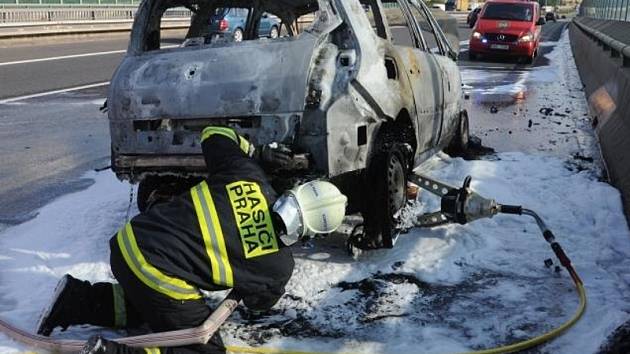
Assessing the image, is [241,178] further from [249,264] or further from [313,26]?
[313,26]

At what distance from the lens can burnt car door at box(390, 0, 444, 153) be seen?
5.14 m

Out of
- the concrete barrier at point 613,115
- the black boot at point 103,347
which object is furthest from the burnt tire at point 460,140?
the black boot at point 103,347

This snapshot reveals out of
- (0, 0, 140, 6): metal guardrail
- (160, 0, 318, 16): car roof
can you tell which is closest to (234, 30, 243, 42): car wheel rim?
(160, 0, 318, 16): car roof

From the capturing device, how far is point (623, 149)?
6.08 meters

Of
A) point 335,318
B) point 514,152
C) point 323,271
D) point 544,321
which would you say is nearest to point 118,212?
point 323,271

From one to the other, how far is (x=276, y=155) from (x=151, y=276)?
1.16 meters

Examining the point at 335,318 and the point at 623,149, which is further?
the point at 623,149

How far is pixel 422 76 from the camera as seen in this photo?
5.39m

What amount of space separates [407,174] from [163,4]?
7.26ft

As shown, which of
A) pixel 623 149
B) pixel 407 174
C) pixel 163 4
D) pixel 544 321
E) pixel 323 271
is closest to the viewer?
pixel 544 321

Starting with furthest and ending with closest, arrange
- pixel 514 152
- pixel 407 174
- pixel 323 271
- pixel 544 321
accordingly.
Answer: pixel 514 152, pixel 407 174, pixel 323 271, pixel 544 321

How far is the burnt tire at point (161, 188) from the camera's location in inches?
188

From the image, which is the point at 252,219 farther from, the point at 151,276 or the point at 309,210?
the point at 151,276

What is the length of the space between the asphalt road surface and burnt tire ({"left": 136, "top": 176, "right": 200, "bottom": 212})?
111 cm
